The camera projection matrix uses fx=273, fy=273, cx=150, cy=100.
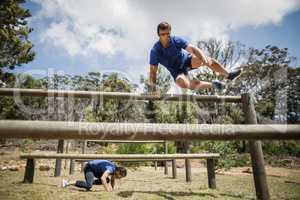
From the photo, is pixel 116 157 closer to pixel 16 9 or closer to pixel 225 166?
pixel 225 166

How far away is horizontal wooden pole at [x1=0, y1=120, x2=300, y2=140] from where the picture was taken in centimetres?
125

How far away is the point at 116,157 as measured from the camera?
4.41m

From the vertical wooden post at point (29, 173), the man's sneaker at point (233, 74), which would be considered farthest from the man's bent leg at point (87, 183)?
the man's sneaker at point (233, 74)

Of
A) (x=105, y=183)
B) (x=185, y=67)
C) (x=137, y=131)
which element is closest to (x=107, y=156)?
(x=105, y=183)

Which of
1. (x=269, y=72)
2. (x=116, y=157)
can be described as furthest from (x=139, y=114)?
(x=116, y=157)

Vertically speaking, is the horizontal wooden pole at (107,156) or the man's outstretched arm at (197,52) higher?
the man's outstretched arm at (197,52)

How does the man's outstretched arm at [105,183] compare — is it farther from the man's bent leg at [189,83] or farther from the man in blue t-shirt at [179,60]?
the man's bent leg at [189,83]

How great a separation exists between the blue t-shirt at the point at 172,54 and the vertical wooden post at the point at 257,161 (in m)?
1.18

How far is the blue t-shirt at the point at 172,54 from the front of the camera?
167 inches

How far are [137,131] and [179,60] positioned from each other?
3.12 metres

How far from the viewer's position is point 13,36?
16438 mm

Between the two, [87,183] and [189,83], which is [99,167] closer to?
[87,183]

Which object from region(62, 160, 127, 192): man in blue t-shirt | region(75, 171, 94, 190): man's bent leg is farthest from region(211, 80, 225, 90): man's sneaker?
region(75, 171, 94, 190): man's bent leg

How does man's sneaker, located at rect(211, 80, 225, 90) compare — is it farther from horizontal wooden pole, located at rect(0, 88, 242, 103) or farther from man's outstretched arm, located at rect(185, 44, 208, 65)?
man's outstretched arm, located at rect(185, 44, 208, 65)
